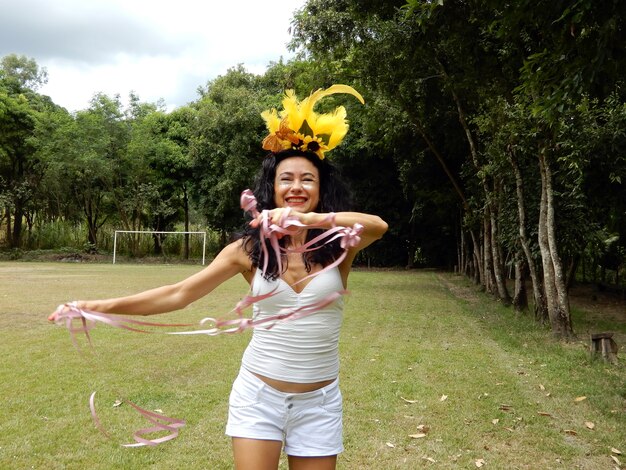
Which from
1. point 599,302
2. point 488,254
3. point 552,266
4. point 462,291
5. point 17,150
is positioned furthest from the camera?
point 17,150

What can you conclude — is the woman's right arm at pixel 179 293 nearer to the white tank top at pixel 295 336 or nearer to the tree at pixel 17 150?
the white tank top at pixel 295 336

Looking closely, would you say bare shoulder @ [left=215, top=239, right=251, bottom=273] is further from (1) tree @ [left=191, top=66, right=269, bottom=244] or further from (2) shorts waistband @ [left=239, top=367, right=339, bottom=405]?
(1) tree @ [left=191, top=66, right=269, bottom=244]

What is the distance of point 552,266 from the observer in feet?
32.0

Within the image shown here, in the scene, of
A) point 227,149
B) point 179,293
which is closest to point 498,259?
point 179,293

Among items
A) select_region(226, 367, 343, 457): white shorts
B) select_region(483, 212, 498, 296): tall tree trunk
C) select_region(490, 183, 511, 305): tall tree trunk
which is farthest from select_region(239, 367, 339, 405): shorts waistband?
select_region(483, 212, 498, 296): tall tree trunk

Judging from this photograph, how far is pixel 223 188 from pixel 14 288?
12.6m

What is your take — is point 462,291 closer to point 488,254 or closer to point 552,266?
point 488,254

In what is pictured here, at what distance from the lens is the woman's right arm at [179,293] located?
2.17 metres

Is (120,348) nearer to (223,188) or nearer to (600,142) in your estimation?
(600,142)

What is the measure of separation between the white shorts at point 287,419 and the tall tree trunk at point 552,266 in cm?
784

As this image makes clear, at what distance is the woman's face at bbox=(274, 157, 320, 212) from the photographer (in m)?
2.40

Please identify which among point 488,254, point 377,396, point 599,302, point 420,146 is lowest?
point 599,302

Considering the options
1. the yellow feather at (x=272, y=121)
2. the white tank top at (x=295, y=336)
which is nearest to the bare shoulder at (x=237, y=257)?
the white tank top at (x=295, y=336)

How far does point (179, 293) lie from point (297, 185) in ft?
2.15
